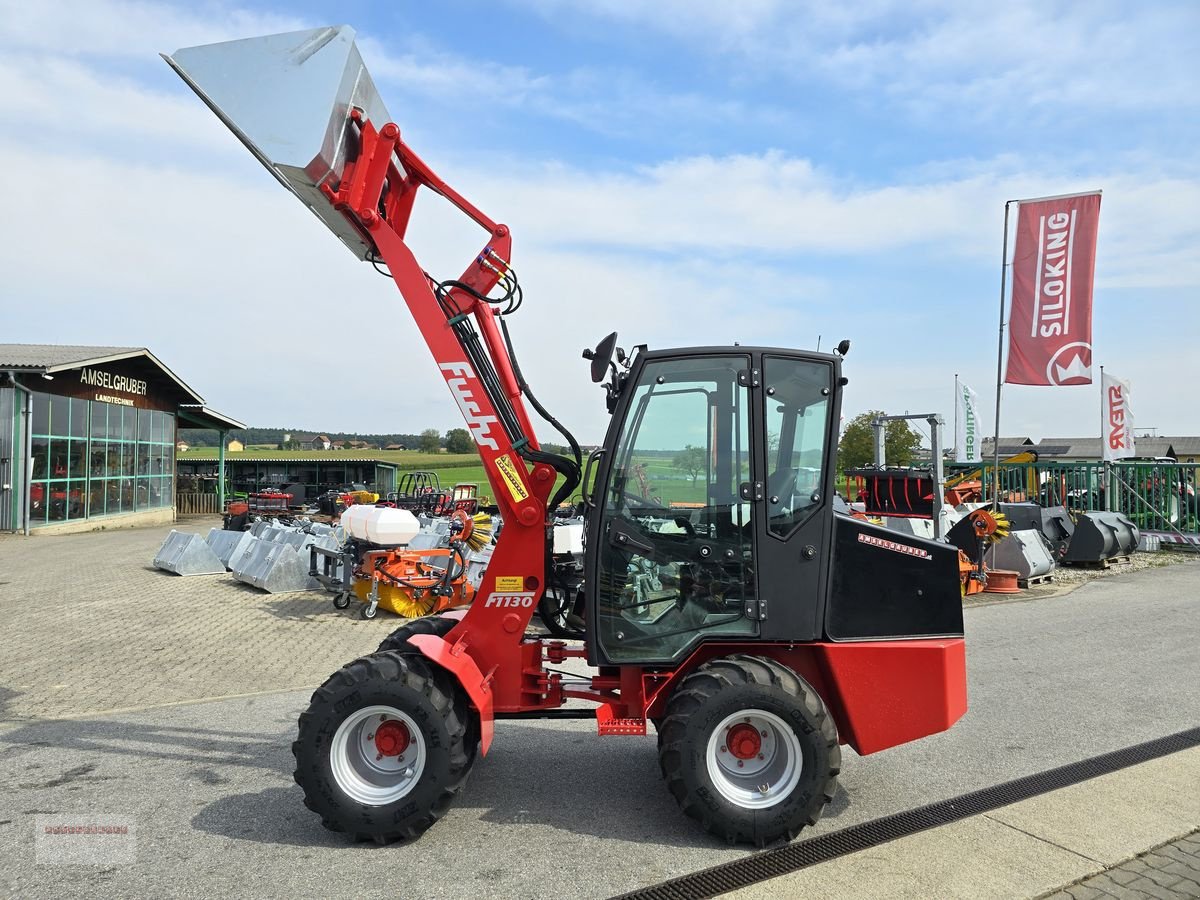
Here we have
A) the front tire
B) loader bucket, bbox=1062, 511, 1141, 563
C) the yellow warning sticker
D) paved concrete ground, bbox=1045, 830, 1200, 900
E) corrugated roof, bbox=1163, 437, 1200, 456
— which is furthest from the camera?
corrugated roof, bbox=1163, 437, 1200, 456

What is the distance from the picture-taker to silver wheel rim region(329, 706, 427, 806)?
415cm

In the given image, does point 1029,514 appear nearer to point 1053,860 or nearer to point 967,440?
point 967,440

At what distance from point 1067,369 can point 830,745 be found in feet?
50.7

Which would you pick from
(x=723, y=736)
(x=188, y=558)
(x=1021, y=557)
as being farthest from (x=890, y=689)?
(x=188, y=558)

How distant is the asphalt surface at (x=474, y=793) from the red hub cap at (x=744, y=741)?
0.43 meters

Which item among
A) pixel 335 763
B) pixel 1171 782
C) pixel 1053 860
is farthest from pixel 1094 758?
pixel 335 763

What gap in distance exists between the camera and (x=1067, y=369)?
17.1 metres

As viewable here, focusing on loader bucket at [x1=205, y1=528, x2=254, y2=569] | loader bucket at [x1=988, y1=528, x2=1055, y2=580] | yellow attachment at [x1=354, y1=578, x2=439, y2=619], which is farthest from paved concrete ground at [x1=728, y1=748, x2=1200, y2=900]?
loader bucket at [x1=205, y1=528, x2=254, y2=569]

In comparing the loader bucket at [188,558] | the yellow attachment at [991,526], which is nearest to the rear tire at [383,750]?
the yellow attachment at [991,526]

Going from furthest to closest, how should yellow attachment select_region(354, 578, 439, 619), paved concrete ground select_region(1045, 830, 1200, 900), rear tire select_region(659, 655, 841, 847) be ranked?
yellow attachment select_region(354, 578, 439, 619) < rear tire select_region(659, 655, 841, 847) < paved concrete ground select_region(1045, 830, 1200, 900)

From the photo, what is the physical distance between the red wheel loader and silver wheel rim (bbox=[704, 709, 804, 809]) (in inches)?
0.4

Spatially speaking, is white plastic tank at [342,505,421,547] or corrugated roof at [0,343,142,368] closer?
white plastic tank at [342,505,421,547]

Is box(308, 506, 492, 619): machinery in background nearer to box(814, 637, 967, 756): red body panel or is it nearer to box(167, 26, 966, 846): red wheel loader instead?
box(167, 26, 966, 846): red wheel loader

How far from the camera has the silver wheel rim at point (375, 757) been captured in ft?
13.6
